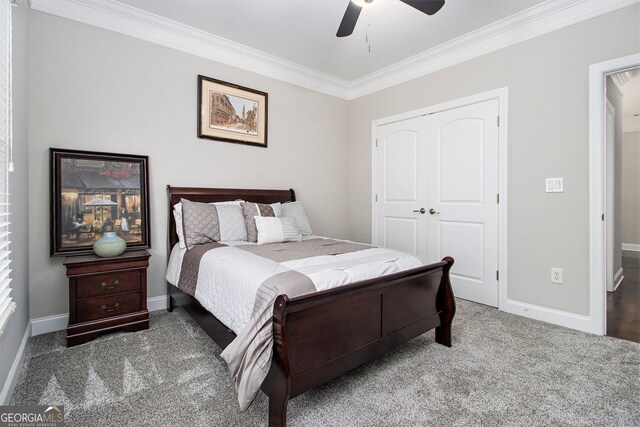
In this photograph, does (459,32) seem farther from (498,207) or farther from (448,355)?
(448,355)

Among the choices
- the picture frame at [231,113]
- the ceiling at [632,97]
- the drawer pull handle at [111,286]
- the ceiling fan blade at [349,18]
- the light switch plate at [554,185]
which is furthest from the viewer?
the ceiling at [632,97]

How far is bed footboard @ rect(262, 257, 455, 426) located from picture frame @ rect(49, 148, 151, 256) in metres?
2.09

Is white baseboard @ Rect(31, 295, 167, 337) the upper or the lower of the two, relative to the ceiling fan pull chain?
lower

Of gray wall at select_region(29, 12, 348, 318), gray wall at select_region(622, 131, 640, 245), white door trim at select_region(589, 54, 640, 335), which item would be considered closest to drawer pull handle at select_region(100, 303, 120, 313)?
gray wall at select_region(29, 12, 348, 318)

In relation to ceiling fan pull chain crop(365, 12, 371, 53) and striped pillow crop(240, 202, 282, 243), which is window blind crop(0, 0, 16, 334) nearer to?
striped pillow crop(240, 202, 282, 243)

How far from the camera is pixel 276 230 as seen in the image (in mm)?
2881

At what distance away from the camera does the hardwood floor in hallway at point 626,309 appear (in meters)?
2.48

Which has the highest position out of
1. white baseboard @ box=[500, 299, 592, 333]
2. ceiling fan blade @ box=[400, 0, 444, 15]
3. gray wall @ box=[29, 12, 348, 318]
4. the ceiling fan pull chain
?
the ceiling fan pull chain

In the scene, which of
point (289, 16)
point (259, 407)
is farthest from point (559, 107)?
point (259, 407)

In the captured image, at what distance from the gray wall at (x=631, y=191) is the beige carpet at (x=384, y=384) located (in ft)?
17.6

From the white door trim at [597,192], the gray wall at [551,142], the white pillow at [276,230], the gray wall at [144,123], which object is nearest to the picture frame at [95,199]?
the gray wall at [144,123]

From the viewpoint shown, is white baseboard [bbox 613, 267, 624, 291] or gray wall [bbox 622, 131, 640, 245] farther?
gray wall [bbox 622, 131, 640, 245]

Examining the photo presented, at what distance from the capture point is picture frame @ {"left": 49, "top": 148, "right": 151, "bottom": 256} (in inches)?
96.8

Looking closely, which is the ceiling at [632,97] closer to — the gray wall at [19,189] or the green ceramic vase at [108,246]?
the green ceramic vase at [108,246]
